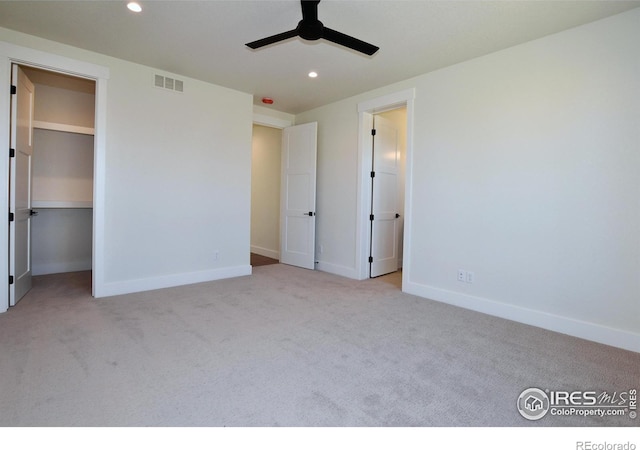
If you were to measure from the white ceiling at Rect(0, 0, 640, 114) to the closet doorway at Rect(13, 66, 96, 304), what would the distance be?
67.8 inches

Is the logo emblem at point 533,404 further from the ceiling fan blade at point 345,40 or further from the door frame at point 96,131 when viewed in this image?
the door frame at point 96,131

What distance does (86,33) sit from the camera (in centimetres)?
316

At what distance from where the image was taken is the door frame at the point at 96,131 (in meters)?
3.14

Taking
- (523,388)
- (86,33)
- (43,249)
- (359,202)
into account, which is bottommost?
(523,388)

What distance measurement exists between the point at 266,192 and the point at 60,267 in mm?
3590

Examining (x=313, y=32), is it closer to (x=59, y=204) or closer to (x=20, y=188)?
(x=20, y=188)

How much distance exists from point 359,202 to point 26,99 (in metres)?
4.16

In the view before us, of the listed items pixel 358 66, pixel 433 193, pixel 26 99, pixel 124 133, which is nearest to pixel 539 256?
pixel 433 193

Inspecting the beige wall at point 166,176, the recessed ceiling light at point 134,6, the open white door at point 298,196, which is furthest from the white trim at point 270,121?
the recessed ceiling light at point 134,6

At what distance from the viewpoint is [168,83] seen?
4105mm

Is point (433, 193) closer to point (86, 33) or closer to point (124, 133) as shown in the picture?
point (124, 133)

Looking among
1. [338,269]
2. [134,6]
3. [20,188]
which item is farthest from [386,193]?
[20,188]

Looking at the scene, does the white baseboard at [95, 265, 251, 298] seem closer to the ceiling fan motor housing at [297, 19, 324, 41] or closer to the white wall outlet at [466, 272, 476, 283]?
the white wall outlet at [466, 272, 476, 283]

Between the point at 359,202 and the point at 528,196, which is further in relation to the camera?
the point at 359,202
